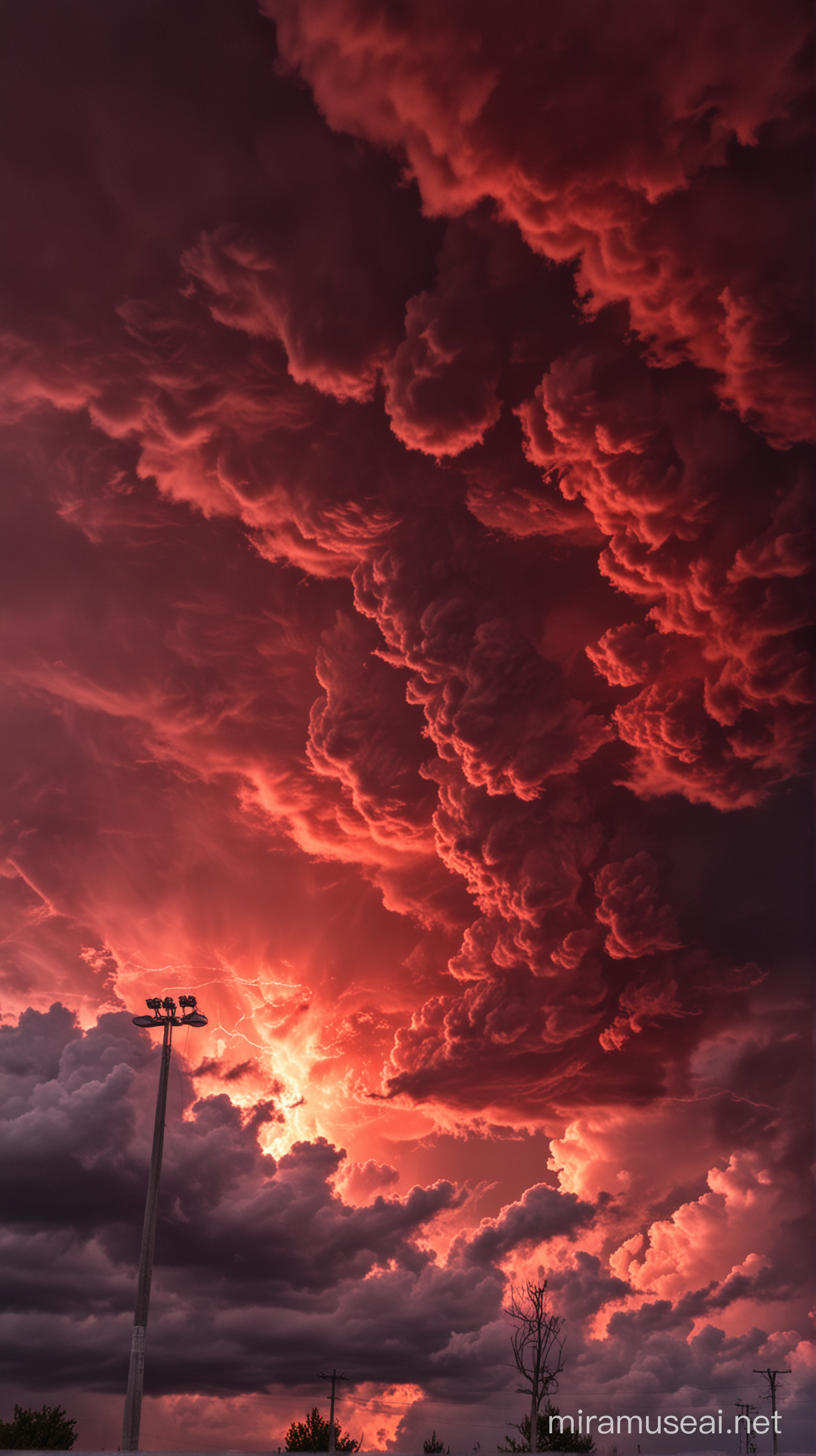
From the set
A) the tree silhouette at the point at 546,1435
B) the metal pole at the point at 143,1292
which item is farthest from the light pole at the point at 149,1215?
the tree silhouette at the point at 546,1435

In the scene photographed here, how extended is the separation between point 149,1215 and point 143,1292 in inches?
22.8

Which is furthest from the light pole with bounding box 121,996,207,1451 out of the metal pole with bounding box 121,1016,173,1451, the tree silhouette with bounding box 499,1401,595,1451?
the tree silhouette with bounding box 499,1401,595,1451

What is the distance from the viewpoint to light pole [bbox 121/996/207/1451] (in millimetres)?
7574

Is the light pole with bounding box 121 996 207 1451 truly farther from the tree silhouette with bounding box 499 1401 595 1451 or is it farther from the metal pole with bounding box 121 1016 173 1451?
the tree silhouette with bounding box 499 1401 595 1451

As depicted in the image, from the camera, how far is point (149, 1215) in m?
8.27

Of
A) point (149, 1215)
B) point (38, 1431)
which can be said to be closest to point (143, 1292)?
point (149, 1215)

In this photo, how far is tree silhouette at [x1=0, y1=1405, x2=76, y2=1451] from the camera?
1425cm

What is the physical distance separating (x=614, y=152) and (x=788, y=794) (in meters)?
6.87

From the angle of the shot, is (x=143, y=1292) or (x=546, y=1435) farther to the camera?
(x=546, y=1435)

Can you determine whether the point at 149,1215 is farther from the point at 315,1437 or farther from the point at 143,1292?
the point at 315,1437

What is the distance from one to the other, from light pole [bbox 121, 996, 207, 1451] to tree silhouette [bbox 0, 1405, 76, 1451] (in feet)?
28.5

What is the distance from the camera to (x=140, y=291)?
9.45 m

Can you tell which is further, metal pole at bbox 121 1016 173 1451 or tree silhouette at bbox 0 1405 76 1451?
tree silhouette at bbox 0 1405 76 1451

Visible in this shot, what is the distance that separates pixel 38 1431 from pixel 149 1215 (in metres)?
10.0
